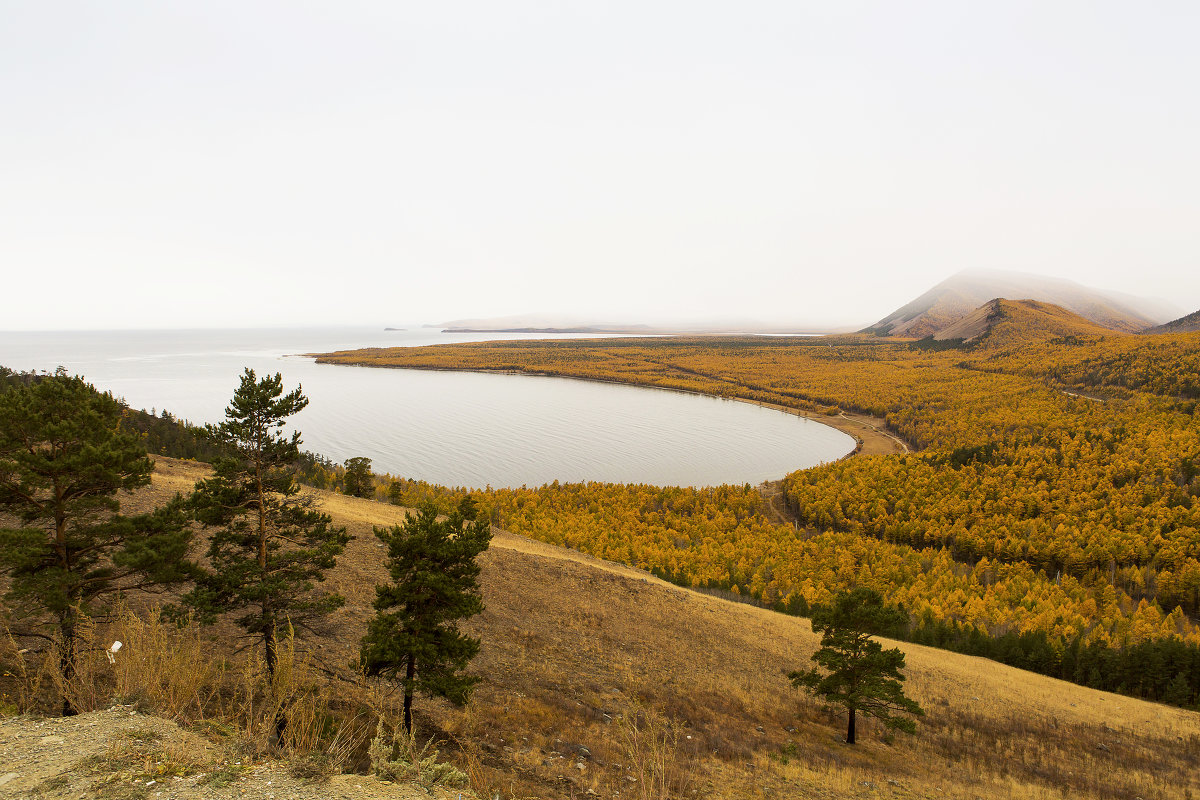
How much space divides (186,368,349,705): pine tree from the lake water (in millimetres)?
54821

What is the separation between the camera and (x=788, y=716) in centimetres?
2238

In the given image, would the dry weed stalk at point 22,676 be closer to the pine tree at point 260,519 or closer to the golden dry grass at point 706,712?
the pine tree at point 260,519

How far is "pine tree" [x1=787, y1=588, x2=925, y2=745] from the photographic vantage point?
20234 millimetres

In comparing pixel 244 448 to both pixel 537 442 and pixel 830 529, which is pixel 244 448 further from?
pixel 537 442

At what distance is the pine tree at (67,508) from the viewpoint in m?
11.6

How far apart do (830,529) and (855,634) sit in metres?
38.6

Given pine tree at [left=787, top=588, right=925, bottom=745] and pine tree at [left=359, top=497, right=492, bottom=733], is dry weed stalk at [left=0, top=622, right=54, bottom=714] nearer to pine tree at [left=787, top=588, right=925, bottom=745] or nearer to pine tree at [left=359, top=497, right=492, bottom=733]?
pine tree at [left=359, top=497, right=492, bottom=733]

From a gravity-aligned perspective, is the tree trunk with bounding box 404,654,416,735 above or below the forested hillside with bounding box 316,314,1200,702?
above

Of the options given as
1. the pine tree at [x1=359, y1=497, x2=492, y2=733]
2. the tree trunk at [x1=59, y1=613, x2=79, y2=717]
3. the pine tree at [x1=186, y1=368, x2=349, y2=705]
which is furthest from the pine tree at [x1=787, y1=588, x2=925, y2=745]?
the tree trunk at [x1=59, y1=613, x2=79, y2=717]

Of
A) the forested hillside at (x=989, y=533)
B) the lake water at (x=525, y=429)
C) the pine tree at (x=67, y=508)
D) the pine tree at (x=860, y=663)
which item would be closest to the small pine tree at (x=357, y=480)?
the forested hillside at (x=989, y=533)

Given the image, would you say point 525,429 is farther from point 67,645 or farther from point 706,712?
point 67,645

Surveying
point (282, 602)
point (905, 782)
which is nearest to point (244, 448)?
point (282, 602)

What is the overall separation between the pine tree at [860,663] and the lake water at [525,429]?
5050 centimetres

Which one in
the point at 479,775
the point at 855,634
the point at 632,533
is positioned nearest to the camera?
the point at 479,775
